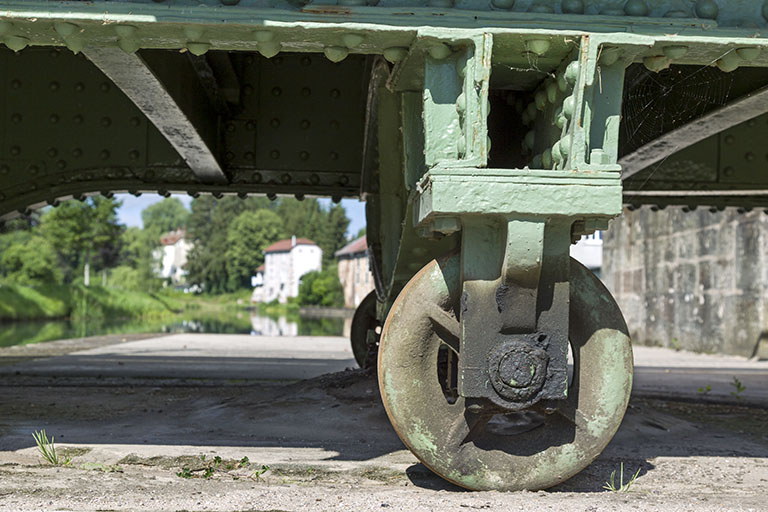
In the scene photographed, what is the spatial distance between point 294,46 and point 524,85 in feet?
4.37

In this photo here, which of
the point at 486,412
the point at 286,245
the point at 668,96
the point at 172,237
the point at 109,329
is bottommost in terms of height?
the point at 109,329

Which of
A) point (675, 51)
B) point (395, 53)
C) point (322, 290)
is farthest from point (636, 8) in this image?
point (322, 290)

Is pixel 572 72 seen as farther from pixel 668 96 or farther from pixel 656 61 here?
pixel 668 96

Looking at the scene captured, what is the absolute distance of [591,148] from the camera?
3793 millimetres

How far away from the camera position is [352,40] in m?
3.78

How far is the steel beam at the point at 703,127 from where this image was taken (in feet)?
17.6

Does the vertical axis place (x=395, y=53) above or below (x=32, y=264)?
below

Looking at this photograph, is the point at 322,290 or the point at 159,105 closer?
the point at 159,105

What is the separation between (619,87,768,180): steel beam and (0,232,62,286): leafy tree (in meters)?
52.9

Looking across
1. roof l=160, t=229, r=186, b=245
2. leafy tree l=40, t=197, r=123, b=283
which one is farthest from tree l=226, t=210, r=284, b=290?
leafy tree l=40, t=197, r=123, b=283

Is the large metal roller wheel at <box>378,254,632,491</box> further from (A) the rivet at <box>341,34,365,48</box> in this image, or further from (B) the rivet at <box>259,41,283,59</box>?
(B) the rivet at <box>259,41,283,59</box>

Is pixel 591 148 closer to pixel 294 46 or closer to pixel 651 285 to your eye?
pixel 294 46

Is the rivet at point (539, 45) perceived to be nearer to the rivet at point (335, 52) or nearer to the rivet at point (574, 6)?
the rivet at point (574, 6)

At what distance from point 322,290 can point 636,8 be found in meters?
78.5
